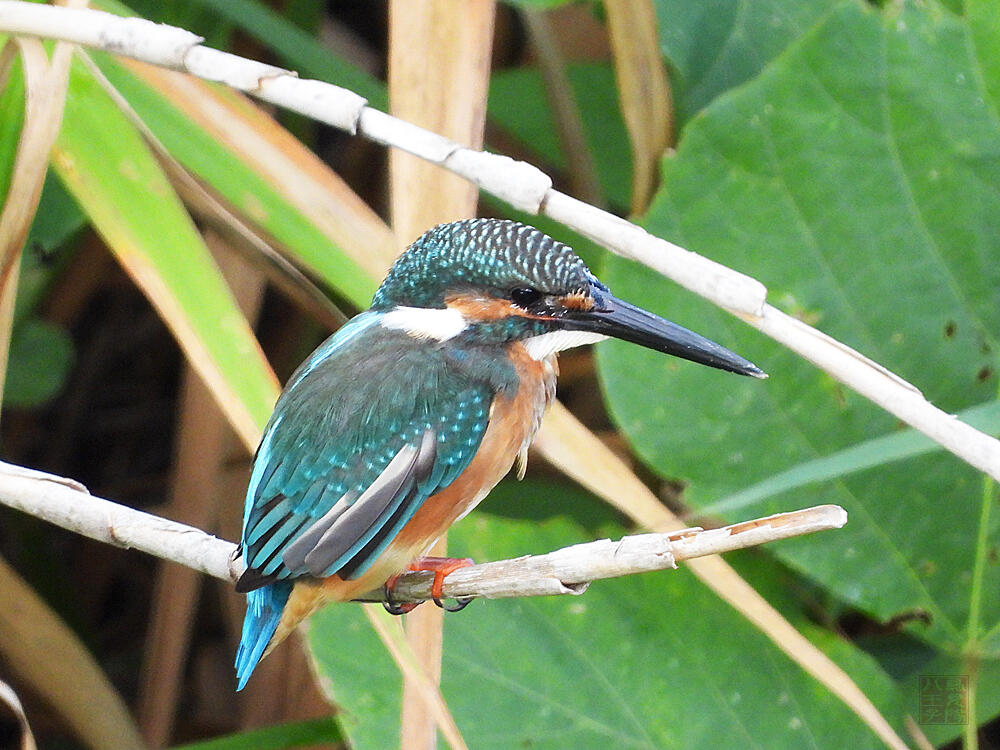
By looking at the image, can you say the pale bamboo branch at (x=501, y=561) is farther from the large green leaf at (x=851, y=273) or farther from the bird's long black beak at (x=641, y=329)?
the large green leaf at (x=851, y=273)

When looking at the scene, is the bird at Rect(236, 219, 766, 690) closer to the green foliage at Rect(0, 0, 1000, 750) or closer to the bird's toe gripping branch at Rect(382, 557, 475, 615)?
the bird's toe gripping branch at Rect(382, 557, 475, 615)

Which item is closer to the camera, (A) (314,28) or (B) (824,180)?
(B) (824,180)

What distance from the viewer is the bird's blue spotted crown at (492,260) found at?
146 cm

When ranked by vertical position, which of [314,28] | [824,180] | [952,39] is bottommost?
[824,180]

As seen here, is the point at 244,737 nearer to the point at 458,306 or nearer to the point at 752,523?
the point at 458,306

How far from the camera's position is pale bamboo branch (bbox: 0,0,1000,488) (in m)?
1.19

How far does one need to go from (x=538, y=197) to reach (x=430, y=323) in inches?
13.8

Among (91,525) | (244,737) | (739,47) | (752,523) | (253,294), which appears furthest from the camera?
(253,294)

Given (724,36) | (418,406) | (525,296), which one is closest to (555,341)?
(525,296)

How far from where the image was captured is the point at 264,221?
1.63 metres

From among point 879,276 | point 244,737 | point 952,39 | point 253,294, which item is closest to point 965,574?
point 879,276

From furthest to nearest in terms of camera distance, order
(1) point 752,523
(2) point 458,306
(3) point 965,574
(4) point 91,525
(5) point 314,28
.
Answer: (5) point 314,28 < (3) point 965,574 < (2) point 458,306 < (4) point 91,525 < (1) point 752,523

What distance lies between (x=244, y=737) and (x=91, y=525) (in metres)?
0.74

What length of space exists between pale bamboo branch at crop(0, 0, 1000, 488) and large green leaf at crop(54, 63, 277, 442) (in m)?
0.28
